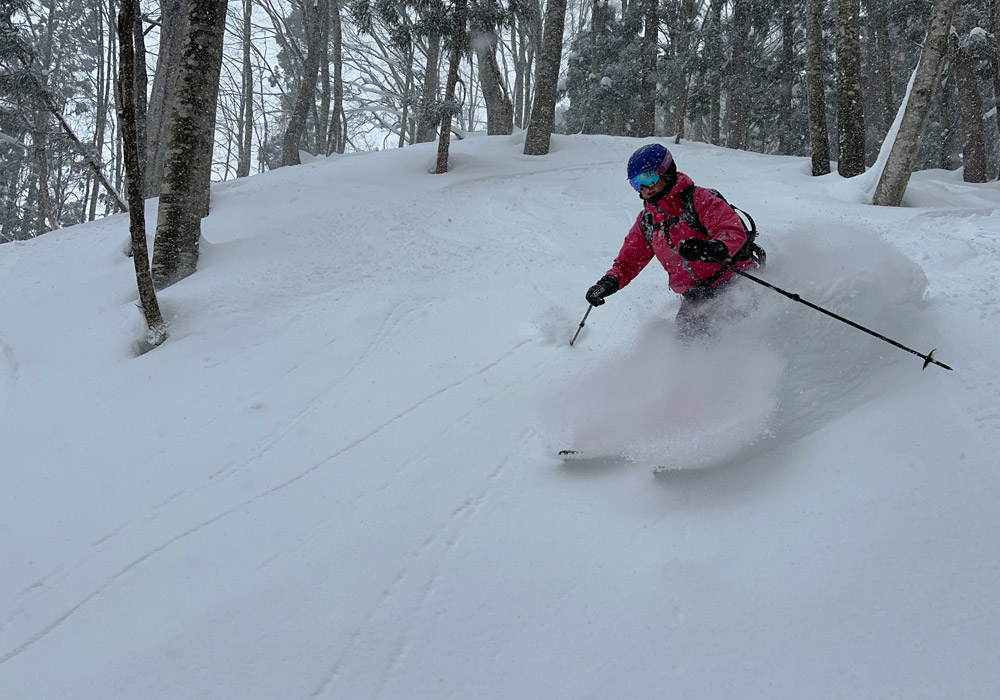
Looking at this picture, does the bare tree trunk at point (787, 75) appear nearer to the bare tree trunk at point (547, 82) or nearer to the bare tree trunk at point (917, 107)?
the bare tree trunk at point (547, 82)

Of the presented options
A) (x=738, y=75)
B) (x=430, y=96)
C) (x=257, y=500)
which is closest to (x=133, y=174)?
(x=257, y=500)

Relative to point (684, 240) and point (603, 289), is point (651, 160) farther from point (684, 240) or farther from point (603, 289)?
point (603, 289)

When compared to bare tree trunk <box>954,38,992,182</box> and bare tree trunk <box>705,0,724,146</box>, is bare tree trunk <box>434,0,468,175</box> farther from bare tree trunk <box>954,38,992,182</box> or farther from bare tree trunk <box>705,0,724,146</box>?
bare tree trunk <box>954,38,992,182</box>

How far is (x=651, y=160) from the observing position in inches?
159

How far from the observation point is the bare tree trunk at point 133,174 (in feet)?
17.6

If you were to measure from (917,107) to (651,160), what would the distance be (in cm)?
607

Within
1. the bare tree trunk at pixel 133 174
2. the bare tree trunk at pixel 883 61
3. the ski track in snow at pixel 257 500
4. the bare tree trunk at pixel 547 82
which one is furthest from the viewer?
the bare tree trunk at pixel 883 61

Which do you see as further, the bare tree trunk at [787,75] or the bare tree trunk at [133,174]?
the bare tree trunk at [787,75]

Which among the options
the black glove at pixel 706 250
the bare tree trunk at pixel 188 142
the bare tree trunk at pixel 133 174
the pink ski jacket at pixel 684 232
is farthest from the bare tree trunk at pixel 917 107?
the bare tree trunk at pixel 133 174

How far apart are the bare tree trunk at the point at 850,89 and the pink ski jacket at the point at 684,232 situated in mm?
7199

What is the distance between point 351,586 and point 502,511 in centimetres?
93

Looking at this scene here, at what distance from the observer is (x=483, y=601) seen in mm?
2934

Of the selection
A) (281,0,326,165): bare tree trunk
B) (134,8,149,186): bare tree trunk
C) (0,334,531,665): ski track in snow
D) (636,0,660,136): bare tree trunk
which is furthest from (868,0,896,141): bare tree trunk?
(134,8,149,186): bare tree trunk

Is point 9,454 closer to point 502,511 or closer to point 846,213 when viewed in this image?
point 502,511
